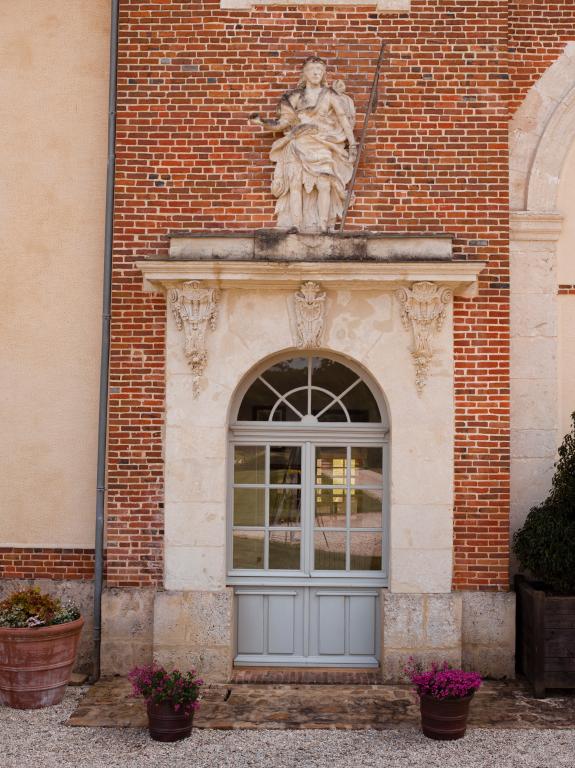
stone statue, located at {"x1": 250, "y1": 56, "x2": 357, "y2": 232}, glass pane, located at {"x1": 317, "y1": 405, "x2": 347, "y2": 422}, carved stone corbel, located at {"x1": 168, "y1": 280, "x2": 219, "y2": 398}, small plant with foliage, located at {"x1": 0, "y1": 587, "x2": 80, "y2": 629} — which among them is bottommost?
small plant with foliage, located at {"x1": 0, "y1": 587, "x2": 80, "y2": 629}

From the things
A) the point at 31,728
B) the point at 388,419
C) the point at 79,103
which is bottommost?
the point at 31,728

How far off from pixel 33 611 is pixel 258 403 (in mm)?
2714

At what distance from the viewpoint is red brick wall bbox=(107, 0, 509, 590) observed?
23.1 feet

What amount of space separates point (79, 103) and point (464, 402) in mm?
4825

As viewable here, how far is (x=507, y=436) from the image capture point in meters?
7.02

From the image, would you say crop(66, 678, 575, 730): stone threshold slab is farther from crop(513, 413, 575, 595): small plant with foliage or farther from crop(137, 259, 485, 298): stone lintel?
crop(137, 259, 485, 298): stone lintel

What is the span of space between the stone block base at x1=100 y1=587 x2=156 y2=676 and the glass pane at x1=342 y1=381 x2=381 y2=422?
2.51 metres

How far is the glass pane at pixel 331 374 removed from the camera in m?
7.30

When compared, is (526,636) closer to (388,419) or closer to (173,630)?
(388,419)

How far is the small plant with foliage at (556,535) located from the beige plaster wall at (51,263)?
414 cm

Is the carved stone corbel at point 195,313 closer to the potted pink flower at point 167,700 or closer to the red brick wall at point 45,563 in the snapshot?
the red brick wall at point 45,563

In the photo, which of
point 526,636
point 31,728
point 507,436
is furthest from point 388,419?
point 31,728

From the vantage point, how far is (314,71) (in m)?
7.01

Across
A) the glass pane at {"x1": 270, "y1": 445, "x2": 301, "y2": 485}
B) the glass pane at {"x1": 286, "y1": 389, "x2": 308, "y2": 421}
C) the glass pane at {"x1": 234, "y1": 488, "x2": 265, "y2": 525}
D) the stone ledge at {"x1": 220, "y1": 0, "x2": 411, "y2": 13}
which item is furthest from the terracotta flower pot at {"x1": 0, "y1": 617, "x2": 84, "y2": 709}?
the stone ledge at {"x1": 220, "y1": 0, "x2": 411, "y2": 13}
